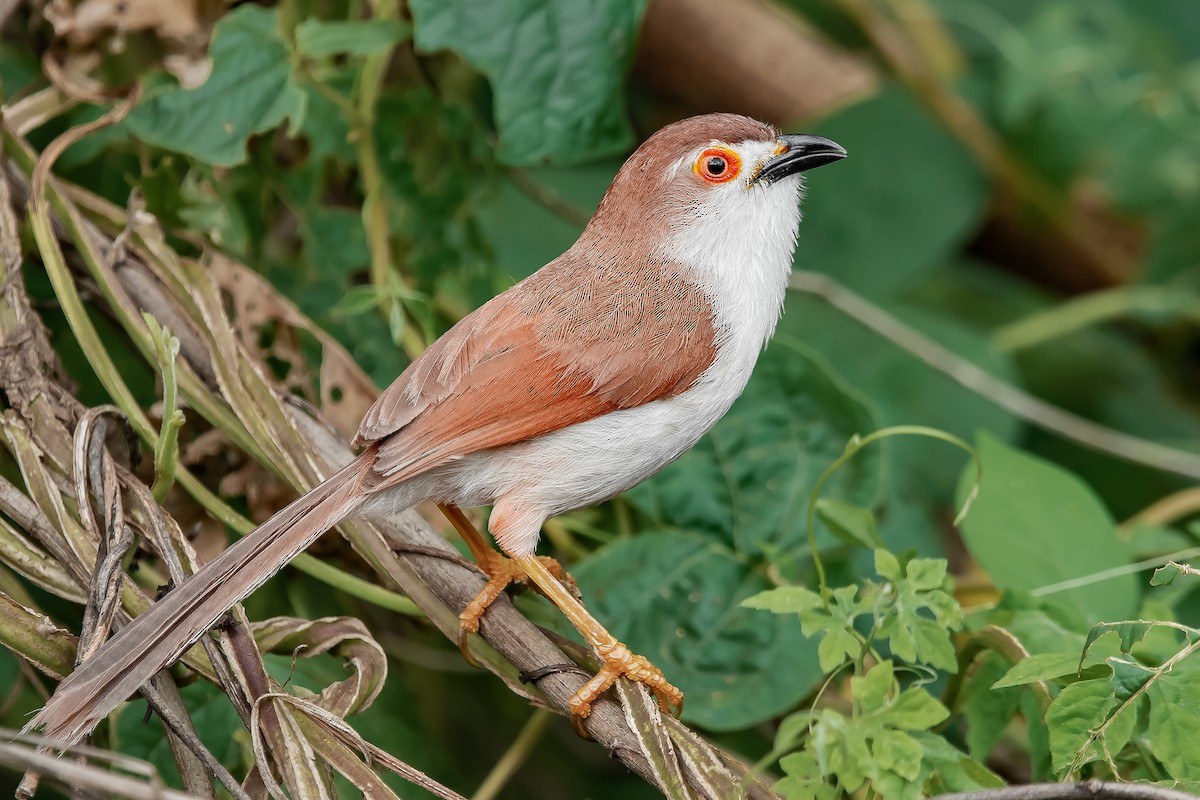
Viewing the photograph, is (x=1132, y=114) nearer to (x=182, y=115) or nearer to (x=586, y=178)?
(x=586, y=178)

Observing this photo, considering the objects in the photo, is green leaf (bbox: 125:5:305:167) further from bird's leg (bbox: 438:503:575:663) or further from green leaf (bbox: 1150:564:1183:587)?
green leaf (bbox: 1150:564:1183:587)

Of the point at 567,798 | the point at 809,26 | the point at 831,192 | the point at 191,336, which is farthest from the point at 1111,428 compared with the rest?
the point at 191,336

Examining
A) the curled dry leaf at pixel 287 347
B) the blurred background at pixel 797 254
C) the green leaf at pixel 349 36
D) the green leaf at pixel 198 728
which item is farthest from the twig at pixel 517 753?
A: the green leaf at pixel 349 36

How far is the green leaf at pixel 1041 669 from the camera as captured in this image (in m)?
1.87

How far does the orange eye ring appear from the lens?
273 centimetres

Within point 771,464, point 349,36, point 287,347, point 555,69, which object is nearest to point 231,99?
point 349,36

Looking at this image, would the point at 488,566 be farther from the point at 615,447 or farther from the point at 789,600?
the point at 789,600

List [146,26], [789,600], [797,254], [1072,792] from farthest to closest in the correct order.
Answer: [797,254] < [146,26] < [789,600] < [1072,792]

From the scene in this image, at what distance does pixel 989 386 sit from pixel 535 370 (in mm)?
1815

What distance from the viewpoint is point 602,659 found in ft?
7.38

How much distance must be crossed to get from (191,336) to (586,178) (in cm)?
199

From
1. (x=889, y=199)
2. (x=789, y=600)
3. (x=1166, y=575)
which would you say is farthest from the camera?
(x=889, y=199)

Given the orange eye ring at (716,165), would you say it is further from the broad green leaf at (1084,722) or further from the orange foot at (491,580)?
the broad green leaf at (1084,722)

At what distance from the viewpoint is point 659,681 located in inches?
91.4
